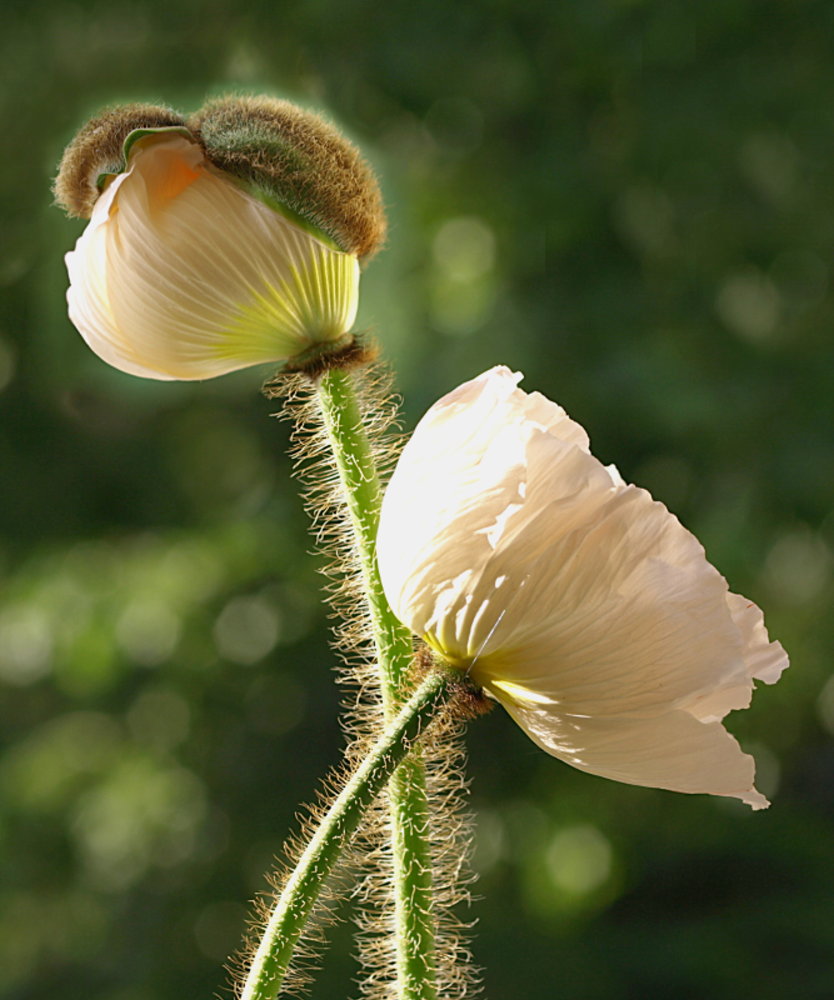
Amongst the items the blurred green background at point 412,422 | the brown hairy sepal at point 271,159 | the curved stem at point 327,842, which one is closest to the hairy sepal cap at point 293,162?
the brown hairy sepal at point 271,159

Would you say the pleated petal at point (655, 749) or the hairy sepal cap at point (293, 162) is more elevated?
the hairy sepal cap at point (293, 162)

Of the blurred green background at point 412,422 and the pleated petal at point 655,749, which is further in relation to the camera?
the blurred green background at point 412,422

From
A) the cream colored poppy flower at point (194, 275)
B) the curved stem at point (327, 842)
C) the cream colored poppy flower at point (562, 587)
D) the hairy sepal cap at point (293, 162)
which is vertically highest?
the hairy sepal cap at point (293, 162)

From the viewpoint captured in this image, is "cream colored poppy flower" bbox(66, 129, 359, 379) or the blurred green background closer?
"cream colored poppy flower" bbox(66, 129, 359, 379)

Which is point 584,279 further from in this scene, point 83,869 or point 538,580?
point 538,580

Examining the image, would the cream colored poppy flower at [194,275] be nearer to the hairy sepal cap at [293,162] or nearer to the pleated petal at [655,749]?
the hairy sepal cap at [293,162]

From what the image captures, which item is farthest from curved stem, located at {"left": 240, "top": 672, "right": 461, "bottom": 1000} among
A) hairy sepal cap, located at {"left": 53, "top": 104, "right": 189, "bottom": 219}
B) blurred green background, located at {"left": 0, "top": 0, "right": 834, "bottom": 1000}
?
blurred green background, located at {"left": 0, "top": 0, "right": 834, "bottom": 1000}

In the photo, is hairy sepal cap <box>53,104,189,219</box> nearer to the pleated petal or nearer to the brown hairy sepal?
the brown hairy sepal
